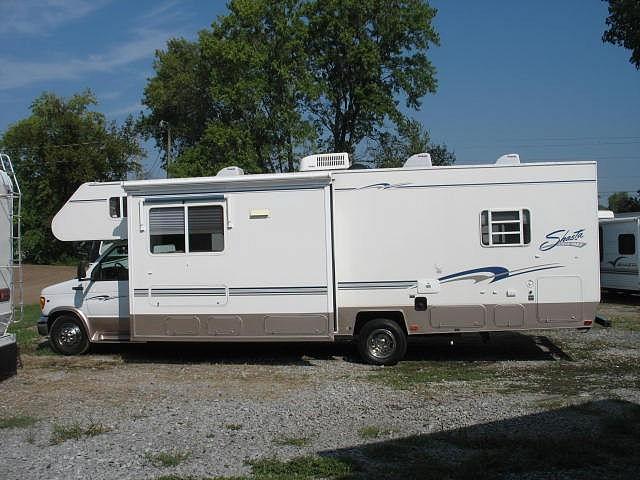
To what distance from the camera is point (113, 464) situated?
223 inches

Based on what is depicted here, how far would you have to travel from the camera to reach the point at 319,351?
37.4ft

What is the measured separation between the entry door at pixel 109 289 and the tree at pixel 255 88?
20.6m

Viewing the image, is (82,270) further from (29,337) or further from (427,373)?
(427,373)

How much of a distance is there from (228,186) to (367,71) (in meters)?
26.5

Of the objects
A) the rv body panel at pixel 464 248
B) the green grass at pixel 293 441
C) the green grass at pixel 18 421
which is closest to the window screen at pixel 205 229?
the rv body panel at pixel 464 248

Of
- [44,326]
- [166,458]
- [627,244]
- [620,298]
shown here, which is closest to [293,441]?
[166,458]

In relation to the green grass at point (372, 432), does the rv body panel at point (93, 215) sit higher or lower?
higher

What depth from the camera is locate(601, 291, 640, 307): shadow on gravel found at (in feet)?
60.7

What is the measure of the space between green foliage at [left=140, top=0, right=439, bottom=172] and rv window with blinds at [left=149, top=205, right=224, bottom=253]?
21511mm

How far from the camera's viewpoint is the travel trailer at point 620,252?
18.0m

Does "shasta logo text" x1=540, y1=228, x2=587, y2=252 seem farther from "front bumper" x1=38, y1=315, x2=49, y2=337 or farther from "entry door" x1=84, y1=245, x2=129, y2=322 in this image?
"front bumper" x1=38, y1=315, x2=49, y2=337

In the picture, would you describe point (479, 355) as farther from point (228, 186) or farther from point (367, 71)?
point (367, 71)

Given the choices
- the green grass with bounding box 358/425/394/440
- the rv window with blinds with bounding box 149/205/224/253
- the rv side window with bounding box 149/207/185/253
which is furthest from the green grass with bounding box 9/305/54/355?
the green grass with bounding box 358/425/394/440

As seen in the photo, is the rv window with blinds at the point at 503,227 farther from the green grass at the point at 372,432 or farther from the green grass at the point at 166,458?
the green grass at the point at 166,458
